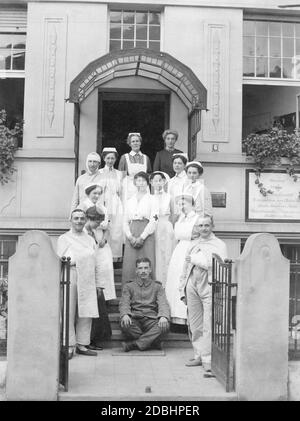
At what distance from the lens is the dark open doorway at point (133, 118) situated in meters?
11.6

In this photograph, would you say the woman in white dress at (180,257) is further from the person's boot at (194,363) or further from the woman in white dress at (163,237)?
the person's boot at (194,363)

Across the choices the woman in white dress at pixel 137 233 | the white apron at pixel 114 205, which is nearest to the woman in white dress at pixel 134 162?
the white apron at pixel 114 205

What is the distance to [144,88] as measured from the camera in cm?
1142

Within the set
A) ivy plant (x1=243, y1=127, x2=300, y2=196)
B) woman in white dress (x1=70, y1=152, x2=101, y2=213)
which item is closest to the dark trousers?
woman in white dress (x1=70, y1=152, x2=101, y2=213)

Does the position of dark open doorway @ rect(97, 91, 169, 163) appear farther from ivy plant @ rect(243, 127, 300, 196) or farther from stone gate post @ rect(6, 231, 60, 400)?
stone gate post @ rect(6, 231, 60, 400)

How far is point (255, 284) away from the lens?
20.9 feet

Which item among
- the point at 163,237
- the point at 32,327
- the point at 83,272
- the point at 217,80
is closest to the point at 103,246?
the point at 83,272

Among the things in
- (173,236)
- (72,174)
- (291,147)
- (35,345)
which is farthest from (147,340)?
(291,147)

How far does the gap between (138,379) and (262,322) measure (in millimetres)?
1547

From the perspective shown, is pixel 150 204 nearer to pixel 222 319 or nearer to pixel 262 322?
pixel 222 319

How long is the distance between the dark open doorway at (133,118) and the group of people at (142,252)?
1.80m

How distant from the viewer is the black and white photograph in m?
6.31

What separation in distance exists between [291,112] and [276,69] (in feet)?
2.77

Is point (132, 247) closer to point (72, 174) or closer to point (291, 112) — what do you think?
point (72, 174)
